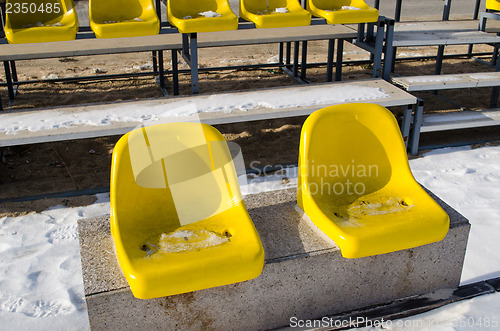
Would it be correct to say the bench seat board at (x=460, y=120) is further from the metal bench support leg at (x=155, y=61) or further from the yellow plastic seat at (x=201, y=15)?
the metal bench support leg at (x=155, y=61)

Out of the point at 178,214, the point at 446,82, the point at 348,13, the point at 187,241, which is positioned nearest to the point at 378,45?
the point at 348,13

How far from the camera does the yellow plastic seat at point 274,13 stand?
4.07m

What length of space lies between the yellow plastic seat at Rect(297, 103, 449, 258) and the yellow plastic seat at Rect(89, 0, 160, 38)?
82.8 inches

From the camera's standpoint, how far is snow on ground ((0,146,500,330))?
2.23 m

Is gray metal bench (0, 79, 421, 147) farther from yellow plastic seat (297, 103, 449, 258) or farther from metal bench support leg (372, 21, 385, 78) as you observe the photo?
yellow plastic seat (297, 103, 449, 258)

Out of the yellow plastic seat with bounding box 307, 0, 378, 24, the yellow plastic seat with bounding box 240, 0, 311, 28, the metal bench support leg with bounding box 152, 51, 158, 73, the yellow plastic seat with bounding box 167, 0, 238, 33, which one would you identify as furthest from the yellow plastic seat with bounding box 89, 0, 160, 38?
the metal bench support leg with bounding box 152, 51, 158, 73

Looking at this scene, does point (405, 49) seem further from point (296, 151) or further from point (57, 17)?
point (57, 17)

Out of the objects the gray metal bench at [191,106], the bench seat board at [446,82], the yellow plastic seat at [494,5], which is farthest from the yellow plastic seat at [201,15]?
the yellow plastic seat at [494,5]

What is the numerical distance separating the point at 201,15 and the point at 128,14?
0.57 m

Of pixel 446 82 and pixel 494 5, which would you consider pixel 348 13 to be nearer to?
pixel 446 82

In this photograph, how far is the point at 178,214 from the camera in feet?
7.00

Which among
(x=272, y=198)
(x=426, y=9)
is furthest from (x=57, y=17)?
(x=426, y=9)

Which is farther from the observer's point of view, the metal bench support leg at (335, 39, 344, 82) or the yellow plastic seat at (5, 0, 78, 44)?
the metal bench support leg at (335, 39, 344, 82)

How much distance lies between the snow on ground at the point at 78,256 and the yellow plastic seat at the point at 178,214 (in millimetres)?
574
